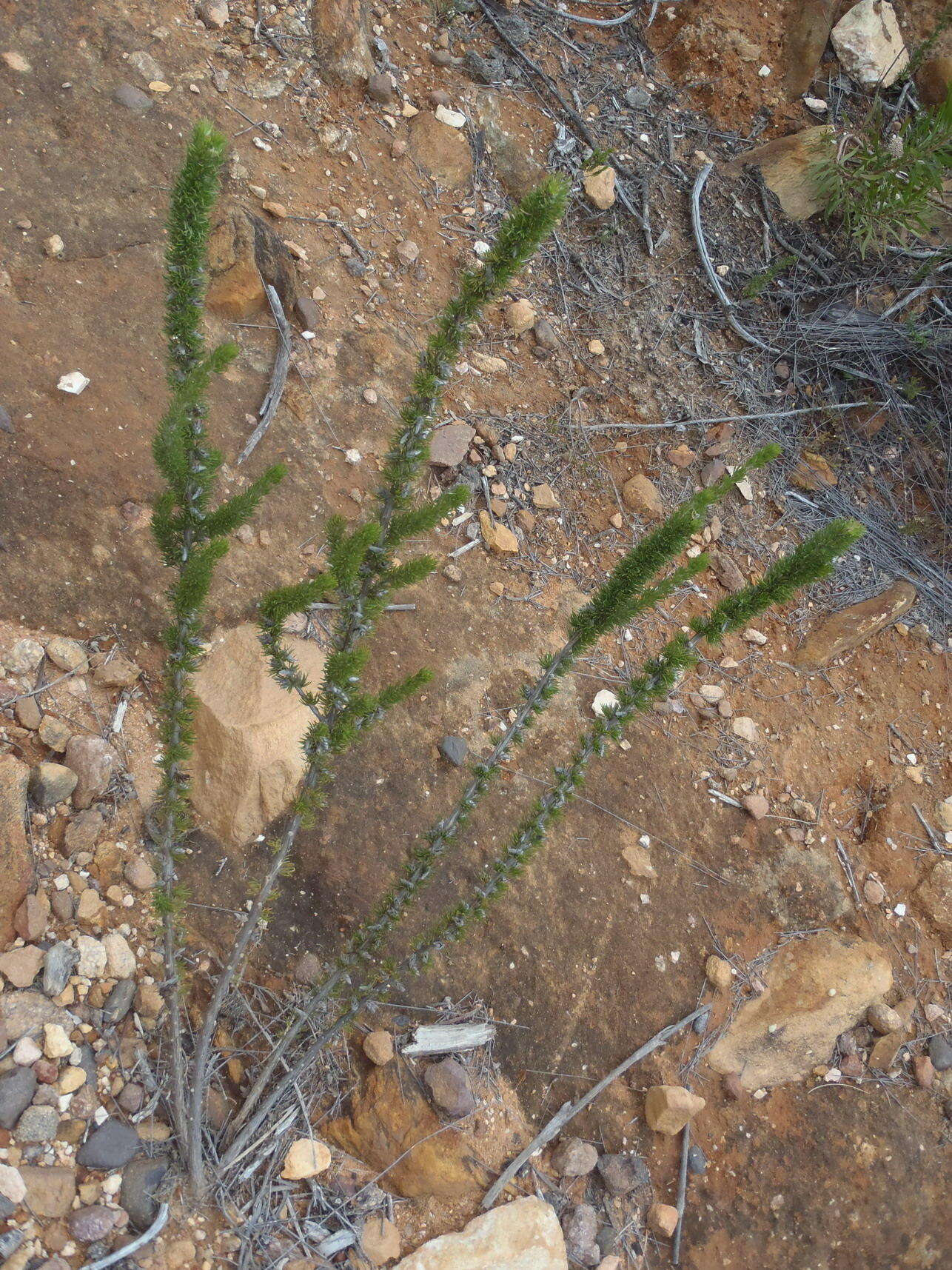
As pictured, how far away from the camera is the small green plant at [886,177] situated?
14.1 feet

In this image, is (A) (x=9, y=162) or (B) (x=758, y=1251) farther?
(A) (x=9, y=162)

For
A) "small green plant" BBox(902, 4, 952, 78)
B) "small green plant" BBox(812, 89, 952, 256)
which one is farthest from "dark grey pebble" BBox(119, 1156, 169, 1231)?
"small green plant" BBox(902, 4, 952, 78)

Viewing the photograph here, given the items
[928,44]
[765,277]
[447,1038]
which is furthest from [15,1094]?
[928,44]

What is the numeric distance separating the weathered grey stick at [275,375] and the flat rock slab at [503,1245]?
2520 mm

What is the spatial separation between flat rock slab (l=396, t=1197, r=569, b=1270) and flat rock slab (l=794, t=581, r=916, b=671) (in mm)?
2451

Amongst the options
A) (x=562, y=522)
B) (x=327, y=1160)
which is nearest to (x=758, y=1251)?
(x=327, y=1160)

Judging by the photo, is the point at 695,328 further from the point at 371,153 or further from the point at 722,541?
the point at 371,153

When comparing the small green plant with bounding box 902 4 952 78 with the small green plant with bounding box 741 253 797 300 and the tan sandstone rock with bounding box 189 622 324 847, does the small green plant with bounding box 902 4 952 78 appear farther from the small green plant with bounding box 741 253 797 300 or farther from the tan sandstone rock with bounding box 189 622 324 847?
the tan sandstone rock with bounding box 189 622 324 847

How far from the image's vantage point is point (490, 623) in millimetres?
3551

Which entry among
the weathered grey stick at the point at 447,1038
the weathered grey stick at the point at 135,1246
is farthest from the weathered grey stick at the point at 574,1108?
the weathered grey stick at the point at 135,1246

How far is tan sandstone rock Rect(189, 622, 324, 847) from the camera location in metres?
2.74

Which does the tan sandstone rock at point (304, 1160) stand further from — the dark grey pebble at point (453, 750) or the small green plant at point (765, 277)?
the small green plant at point (765, 277)

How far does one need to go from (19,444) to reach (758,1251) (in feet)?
11.2

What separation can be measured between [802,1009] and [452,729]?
5.04 ft
